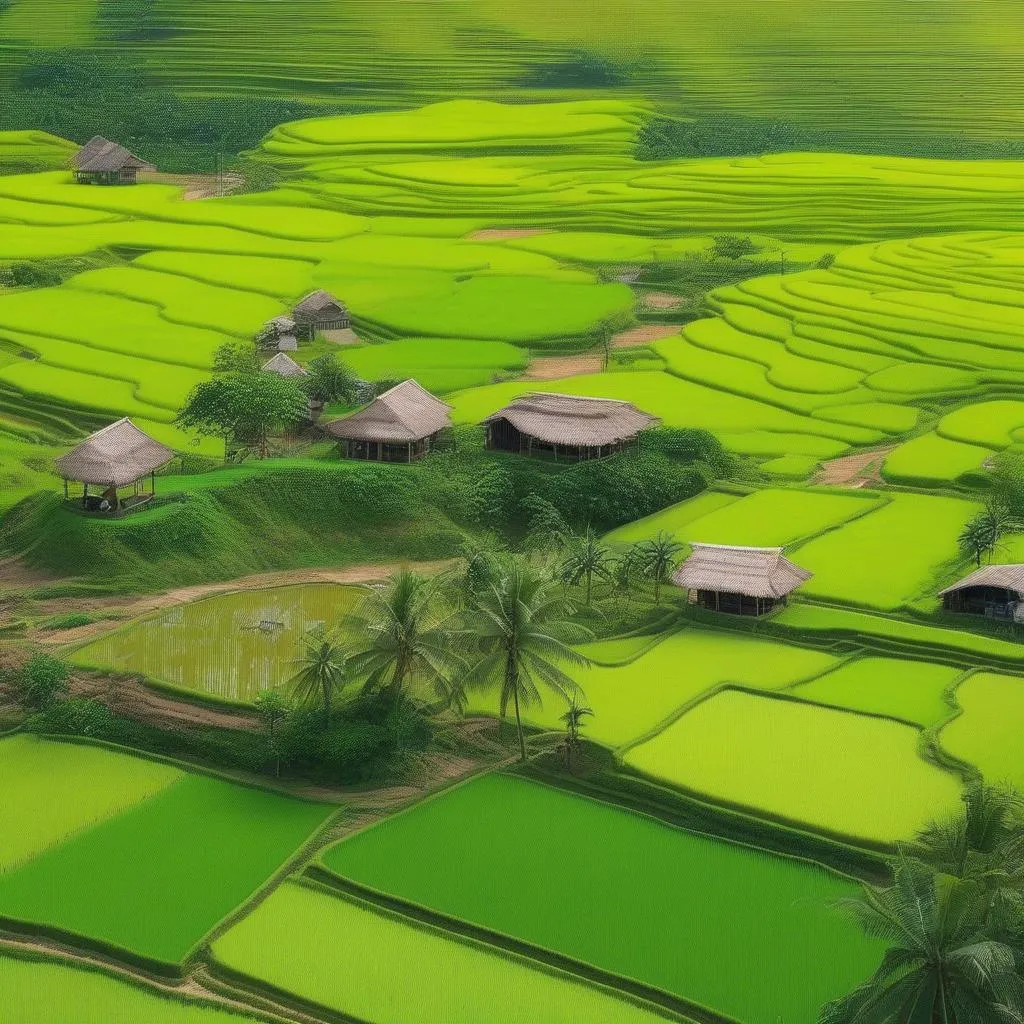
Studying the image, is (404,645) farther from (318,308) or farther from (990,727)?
(318,308)

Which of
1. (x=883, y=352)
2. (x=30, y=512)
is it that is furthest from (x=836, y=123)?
(x=30, y=512)

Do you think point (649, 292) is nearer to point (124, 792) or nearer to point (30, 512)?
point (30, 512)

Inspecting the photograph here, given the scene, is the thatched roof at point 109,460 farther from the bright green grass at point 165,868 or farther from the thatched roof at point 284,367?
the thatched roof at point 284,367

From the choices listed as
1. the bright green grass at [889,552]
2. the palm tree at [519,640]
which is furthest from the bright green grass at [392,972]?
the bright green grass at [889,552]

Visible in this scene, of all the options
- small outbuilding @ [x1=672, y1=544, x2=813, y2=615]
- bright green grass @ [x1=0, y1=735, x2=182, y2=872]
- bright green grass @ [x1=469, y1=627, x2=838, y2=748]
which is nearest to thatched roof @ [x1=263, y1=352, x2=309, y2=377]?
small outbuilding @ [x1=672, y1=544, x2=813, y2=615]

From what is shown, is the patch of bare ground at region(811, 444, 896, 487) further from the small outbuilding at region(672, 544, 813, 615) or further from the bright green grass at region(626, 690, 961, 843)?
the bright green grass at region(626, 690, 961, 843)
